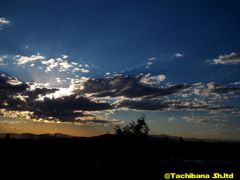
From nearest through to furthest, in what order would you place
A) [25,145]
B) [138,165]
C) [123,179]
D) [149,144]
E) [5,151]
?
1. [123,179]
2. [138,165]
3. [5,151]
4. [25,145]
5. [149,144]

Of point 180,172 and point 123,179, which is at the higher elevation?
point 180,172

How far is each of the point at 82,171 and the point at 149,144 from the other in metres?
31.5

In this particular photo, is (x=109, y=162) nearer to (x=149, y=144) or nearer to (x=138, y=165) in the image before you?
(x=138, y=165)

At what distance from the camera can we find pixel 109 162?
70.8 ft

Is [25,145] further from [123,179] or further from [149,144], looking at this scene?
[149,144]

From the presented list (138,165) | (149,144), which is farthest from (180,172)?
(149,144)

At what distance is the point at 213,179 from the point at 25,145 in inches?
1148

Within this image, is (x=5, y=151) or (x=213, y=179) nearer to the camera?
(x=213, y=179)

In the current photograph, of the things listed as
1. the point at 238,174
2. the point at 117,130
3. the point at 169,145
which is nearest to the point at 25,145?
the point at 117,130

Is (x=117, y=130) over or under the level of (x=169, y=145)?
over

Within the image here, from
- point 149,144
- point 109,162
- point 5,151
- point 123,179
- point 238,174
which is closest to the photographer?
point 238,174

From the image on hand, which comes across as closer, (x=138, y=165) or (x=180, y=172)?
(x=180, y=172)

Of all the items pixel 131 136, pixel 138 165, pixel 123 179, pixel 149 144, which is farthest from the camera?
pixel 131 136

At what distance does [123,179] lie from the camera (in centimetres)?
1883
